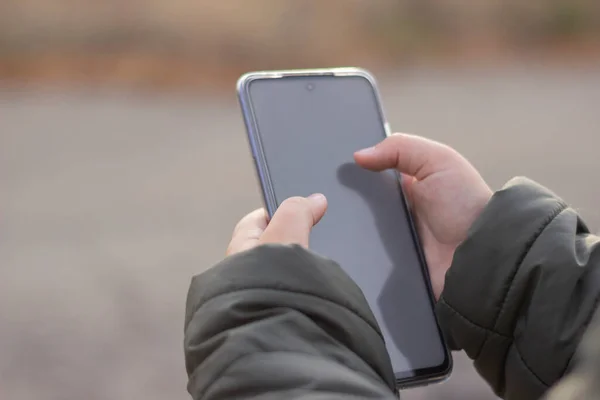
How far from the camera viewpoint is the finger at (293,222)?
0.51 meters

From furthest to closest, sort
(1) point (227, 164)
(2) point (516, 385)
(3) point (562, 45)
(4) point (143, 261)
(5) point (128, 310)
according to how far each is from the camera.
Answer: (3) point (562, 45) < (1) point (227, 164) < (4) point (143, 261) < (5) point (128, 310) < (2) point (516, 385)

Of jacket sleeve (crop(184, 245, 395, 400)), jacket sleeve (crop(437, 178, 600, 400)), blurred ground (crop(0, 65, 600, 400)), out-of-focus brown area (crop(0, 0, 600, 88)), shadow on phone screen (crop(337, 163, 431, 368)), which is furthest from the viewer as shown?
out-of-focus brown area (crop(0, 0, 600, 88))

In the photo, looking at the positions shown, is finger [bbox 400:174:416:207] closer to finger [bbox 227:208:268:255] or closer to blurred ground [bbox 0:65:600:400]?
finger [bbox 227:208:268:255]

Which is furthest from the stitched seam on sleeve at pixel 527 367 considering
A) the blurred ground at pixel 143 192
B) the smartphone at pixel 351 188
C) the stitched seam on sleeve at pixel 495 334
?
the blurred ground at pixel 143 192

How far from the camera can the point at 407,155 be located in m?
0.68

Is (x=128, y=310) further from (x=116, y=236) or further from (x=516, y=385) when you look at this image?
(x=516, y=385)

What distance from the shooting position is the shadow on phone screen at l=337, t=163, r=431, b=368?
2.05 ft

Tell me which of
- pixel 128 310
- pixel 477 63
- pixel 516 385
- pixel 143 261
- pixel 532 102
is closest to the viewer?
pixel 516 385

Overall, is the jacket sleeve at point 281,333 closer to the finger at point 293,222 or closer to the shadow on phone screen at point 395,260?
the finger at point 293,222

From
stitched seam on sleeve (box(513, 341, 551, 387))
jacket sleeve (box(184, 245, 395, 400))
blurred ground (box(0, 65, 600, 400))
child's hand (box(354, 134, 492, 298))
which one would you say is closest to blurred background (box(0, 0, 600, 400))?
blurred ground (box(0, 65, 600, 400))

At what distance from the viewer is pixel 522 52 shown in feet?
8.88

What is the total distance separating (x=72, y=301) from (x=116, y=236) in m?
0.22

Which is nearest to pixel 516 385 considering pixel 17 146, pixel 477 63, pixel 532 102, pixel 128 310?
pixel 128 310

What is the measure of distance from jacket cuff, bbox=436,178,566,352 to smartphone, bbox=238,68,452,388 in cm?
7
